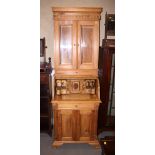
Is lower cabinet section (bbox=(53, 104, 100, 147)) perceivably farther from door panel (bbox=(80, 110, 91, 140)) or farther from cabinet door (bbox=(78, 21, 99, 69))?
cabinet door (bbox=(78, 21, 99, 69))

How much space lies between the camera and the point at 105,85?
3.99 m

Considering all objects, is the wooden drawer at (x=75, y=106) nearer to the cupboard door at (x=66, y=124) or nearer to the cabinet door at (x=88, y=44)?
the cupboard door at (x=66, y=124)

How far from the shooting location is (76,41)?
3.78 metres

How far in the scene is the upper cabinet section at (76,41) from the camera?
372cm

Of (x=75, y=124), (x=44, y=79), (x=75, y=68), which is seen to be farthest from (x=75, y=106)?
(x=44, y=79)

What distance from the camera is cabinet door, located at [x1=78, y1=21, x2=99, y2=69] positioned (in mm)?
3760

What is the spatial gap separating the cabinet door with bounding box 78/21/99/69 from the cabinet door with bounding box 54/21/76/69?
0.32 ft

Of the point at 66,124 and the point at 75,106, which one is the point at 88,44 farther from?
the point at 66,124

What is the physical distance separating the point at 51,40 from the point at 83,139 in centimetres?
184

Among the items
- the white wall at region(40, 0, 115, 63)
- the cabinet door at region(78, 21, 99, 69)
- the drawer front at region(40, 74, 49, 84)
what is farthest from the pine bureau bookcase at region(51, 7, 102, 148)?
the white wall at region(40, 0, 115, 63)

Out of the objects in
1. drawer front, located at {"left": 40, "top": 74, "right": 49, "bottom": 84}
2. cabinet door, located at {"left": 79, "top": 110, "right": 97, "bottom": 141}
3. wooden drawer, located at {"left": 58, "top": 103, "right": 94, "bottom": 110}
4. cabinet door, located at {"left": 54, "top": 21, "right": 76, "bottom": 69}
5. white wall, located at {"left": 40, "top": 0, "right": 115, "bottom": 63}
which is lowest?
cabinet door, located at {"left": 79, "top": 110, "right": 97, "bottom": 141}

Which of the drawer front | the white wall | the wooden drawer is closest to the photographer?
the wooden drawer
